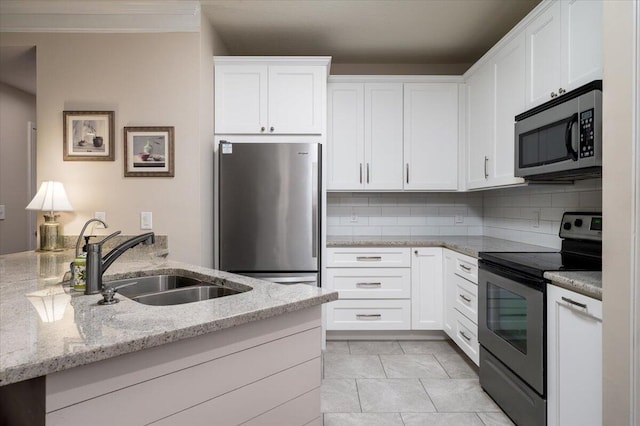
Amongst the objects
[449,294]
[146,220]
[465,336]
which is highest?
[146,220]

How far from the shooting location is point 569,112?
1829 millimetres

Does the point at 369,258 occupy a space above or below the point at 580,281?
below

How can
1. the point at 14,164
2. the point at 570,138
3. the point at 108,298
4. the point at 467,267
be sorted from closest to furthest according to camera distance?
the point at 108,298 < the point at 570,138 < the point at 467,267 < the point at 14,164

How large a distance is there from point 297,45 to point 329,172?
3.96ft

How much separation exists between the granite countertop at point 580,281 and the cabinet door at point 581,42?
3.06ft

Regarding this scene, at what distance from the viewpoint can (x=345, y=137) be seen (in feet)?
11.2

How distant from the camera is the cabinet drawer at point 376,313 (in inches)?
127

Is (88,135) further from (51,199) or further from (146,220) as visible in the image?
(146,220)

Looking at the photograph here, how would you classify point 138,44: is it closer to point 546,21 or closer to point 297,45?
point 297,45

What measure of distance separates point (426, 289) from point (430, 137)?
1.38 metres

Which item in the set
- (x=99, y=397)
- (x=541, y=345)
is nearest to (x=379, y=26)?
(x=541, y=345)

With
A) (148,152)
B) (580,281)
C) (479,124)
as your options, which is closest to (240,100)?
(148,152)

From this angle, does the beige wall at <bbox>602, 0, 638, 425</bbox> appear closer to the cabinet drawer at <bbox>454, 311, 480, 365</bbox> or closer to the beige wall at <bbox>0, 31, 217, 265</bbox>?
the cabinet drawer at <bbox>454, 311, 480, 365</bbox>

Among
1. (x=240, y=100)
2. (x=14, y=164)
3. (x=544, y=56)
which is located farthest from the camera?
(x=14, y=164)
